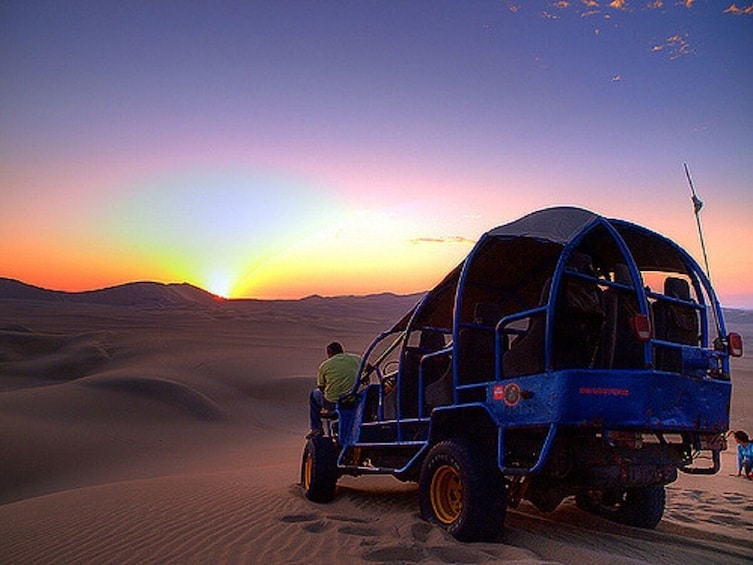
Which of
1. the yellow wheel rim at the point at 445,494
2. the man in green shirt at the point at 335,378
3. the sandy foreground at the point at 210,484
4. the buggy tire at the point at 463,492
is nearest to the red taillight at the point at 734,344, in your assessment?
the sandy foreground at the point at 210,484

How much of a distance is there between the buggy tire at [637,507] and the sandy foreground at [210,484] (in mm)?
200

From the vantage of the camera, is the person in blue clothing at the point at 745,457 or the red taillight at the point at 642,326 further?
the person in blue clothing at the point at 745,457

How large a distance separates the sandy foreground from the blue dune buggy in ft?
1.45

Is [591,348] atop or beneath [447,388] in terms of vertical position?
atop

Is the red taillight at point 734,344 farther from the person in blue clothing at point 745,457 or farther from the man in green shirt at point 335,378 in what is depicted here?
the person in blue clothing at point 745,457

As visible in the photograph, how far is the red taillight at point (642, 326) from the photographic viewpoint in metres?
5.21

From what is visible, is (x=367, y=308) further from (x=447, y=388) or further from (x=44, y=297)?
(x=447, y=388)

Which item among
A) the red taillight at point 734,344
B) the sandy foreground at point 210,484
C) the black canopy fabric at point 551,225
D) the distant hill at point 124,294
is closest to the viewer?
the black canopy fabric at point 551,225

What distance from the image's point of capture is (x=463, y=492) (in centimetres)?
584

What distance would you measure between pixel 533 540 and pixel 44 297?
321 feet

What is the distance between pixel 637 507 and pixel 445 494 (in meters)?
2.17

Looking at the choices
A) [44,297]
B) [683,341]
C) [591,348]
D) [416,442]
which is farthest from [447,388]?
[44,297]

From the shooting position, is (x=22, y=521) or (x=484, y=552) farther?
(x=22, y=521)

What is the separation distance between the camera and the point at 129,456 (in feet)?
57.9
